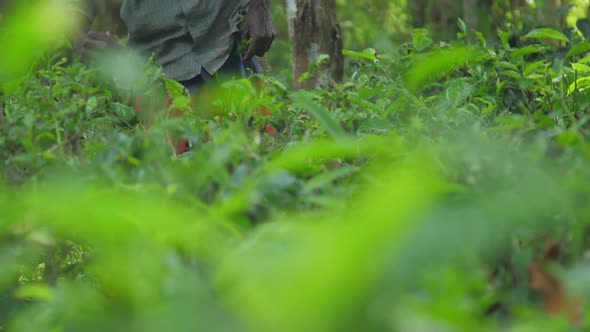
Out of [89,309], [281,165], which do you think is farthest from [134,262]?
[281,165]

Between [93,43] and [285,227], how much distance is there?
6.79 ft


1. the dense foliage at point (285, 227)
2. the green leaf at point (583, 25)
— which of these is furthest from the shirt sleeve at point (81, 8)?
the green leaf at point (583, 25)

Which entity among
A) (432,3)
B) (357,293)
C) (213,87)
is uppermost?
(357,293)

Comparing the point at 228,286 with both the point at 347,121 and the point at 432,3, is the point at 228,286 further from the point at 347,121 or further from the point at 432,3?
the point at 432,3

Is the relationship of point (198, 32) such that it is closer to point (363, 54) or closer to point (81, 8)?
point (81, 8)

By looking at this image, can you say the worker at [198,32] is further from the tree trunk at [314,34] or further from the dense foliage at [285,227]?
the dense foliage at [285,227]

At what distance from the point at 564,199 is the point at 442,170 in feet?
0.90

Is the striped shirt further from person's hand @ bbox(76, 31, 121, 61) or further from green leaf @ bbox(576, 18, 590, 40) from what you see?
green leaf @ bbox(576, 18, 590, 40)

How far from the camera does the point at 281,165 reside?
120 cm

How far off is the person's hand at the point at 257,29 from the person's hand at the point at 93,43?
53 centimetres

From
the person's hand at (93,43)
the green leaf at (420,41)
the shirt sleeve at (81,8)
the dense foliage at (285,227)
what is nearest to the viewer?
the dense foliage at (285,227)

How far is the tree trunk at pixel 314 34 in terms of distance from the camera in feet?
12.1

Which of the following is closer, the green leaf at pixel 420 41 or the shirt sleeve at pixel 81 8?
the green leaf at pixel 420 41

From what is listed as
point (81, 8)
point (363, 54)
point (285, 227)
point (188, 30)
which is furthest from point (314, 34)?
point (285, 227)
